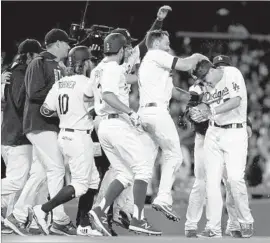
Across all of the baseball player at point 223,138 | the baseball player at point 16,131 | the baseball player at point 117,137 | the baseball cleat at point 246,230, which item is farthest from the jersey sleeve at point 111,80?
the baseball cleat at point 246,230

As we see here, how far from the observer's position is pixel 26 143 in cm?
697

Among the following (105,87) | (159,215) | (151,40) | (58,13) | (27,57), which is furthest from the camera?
(58,13)

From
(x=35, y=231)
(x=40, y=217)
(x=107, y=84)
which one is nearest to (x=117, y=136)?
(x=107, y=84)

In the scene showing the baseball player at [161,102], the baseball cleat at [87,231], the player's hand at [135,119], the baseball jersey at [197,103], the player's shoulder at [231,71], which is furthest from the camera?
the baseball jersey at [197,103]

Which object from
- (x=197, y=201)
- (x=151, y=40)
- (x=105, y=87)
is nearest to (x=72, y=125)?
(x=105, y=87)

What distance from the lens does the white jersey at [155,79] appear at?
651 centimetres

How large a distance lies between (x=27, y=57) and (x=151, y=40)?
1.29 m

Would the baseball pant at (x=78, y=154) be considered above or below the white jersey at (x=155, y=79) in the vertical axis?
below

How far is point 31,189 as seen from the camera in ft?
22.1

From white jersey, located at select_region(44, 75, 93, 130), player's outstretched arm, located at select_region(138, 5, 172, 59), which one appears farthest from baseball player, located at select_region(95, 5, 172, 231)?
white jersey, located at select_region(44, 75, 93, 130)

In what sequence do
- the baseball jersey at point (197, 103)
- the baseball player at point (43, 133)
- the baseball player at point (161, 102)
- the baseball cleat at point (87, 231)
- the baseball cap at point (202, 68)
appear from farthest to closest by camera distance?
1. the baseball jersey at point (197, 103)
2. the baseball cap at point (202, 68)
3. the baseball player at point (43, 133)
4. the baseball player at point (161, 102)
5. the baseball cleat at point (87, 231)

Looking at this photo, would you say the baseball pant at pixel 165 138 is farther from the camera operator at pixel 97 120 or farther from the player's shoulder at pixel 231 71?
the player's shoulder at pixel 231 71

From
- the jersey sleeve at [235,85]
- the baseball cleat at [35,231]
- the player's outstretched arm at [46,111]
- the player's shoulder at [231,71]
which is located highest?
the player's shoulder at [231,71]

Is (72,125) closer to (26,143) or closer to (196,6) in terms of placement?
(26,143)
